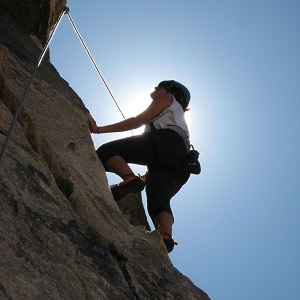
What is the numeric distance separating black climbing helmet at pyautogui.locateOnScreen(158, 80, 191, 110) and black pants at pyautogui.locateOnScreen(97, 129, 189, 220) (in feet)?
3.10

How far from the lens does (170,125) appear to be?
6.39 metres

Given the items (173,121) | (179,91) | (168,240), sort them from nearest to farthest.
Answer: (168,240) < (173,121) < (179,91)

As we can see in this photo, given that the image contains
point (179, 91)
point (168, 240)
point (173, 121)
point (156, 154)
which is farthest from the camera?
point (179, 91)

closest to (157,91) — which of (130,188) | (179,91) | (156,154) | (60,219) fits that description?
(179,91)

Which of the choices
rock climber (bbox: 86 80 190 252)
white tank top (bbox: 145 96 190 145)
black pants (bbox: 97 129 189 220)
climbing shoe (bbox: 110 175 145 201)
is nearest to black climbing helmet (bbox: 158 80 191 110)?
rock climber (bbox: 86 80 190 252)

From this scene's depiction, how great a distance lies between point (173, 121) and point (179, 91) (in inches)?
33.7

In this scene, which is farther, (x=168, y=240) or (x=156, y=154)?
(x=156, y=154)

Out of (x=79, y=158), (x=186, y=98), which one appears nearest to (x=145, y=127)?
(x=186, y=98)

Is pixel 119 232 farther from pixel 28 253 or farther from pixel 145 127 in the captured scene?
pixel 145 127

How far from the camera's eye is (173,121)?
645 centimetres

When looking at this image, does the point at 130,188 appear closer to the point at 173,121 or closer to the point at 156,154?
the point at 156,154

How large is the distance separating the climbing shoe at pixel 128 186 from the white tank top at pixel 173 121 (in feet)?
3.24

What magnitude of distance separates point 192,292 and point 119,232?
885 mm

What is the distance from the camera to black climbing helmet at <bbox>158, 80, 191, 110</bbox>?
281 inches
